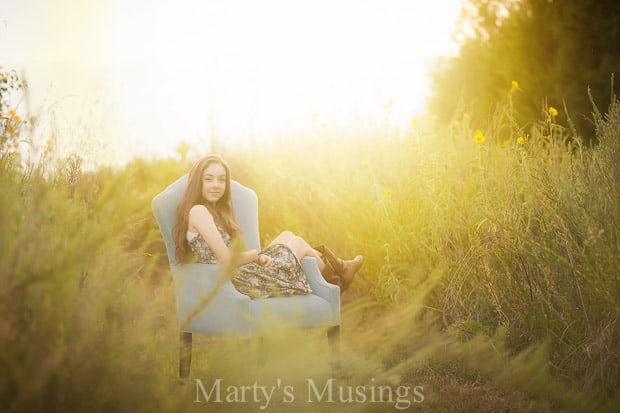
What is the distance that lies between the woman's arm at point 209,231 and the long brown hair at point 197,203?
2.8 inches

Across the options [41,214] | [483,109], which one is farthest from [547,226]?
[483,109]

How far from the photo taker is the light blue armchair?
3.26 meters

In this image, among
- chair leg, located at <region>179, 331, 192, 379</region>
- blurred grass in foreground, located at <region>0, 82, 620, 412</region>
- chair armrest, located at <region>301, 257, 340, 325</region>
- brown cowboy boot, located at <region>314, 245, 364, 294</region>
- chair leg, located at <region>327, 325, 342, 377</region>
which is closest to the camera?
blurred grass in foreground, located at <region>0, 82, 620, 412</region>

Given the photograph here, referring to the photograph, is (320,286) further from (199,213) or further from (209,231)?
(199,213)

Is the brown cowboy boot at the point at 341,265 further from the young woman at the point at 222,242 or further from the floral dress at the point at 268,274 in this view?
the floral dress at the point at 268,274

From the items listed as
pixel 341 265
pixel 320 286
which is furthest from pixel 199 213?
pixel 341 265

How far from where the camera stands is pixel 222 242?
355cm

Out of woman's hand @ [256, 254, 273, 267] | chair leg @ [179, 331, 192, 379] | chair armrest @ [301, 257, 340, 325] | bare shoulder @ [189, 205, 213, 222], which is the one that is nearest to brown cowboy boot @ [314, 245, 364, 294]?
chair armrest @ [301, 257, 340, 325]

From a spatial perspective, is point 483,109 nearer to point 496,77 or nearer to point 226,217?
point 496,77

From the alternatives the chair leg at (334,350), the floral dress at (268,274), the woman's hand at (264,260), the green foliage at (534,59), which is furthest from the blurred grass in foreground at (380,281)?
the green foliage at (534,59)

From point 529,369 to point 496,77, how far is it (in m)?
6.30

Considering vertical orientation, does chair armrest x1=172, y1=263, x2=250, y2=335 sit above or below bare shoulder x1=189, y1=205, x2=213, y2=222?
below

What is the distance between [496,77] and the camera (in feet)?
28.3

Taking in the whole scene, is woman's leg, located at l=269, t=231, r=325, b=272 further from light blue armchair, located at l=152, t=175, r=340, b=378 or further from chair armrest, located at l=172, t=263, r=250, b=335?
chair armrest, located at l=172, t=263, r=250, b=335
